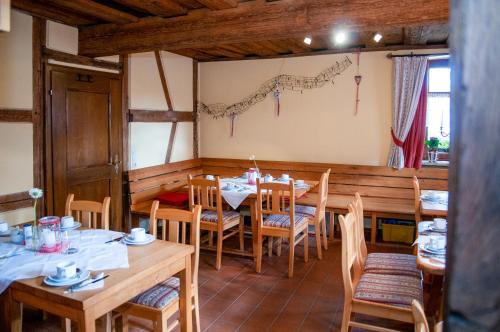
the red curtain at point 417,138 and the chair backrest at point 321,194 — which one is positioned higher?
the red curtain at point 417,138

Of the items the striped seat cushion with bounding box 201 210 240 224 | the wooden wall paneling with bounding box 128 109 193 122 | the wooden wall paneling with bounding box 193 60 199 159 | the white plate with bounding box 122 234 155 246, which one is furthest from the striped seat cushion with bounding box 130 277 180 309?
the wooden wall paneling with bounding box 193 60 199 159

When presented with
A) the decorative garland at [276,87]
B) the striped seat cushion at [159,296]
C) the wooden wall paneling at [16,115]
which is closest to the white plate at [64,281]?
the striped seat cushion at [159,296]

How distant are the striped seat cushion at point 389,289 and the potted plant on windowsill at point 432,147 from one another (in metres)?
3.22

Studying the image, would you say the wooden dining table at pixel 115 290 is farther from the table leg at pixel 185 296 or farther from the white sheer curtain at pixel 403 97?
the white sheer curtain at pixel 403 97

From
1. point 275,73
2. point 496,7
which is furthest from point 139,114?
point 496,7

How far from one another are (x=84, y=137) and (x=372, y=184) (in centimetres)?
370

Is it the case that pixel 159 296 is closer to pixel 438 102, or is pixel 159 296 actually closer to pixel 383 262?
A: pixel 383 262

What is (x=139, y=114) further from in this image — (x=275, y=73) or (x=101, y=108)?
(x=275, y=73)

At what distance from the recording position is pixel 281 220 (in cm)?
427

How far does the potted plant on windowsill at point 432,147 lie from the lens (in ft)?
17.9

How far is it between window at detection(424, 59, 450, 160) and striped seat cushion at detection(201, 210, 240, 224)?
2.88 meters

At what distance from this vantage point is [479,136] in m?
0.41

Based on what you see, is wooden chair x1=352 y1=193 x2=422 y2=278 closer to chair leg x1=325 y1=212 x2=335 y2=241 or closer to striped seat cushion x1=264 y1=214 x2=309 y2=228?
striped seat cushion x1=264 y1=214 x2=309 y2=228

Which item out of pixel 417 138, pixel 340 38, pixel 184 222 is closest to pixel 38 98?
pixel 184 222
